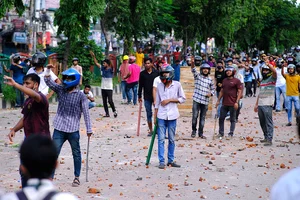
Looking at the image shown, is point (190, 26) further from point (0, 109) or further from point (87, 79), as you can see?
point (0, 109)

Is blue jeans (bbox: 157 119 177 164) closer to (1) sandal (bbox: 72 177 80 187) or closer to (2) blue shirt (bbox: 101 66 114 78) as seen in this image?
(1) sandal (bbox: 72 177 80 187)

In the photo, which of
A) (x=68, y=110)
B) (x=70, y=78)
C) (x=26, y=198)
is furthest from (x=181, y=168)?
(x=26, y=198)

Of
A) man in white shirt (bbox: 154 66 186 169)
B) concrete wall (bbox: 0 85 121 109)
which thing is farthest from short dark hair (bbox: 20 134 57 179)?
concrete wall (bbox: 0 85 121 109)

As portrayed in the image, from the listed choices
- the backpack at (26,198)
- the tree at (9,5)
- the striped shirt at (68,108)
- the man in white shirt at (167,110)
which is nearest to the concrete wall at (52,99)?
the tree at (9,5)

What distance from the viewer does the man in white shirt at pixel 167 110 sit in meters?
11.1

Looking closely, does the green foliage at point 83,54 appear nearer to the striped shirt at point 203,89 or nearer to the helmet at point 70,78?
the striped shirt at point 203,89

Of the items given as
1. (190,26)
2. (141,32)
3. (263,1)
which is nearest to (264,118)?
(141,32)

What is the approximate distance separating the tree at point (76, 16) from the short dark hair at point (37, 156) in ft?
69.8

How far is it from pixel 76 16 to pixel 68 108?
16082 mm

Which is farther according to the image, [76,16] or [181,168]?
[76,16]

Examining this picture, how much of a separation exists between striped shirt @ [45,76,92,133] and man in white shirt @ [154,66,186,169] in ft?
7.33

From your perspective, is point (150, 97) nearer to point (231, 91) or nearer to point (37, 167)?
point (231, 91)

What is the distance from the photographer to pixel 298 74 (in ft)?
61.1

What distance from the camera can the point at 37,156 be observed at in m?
3.62
